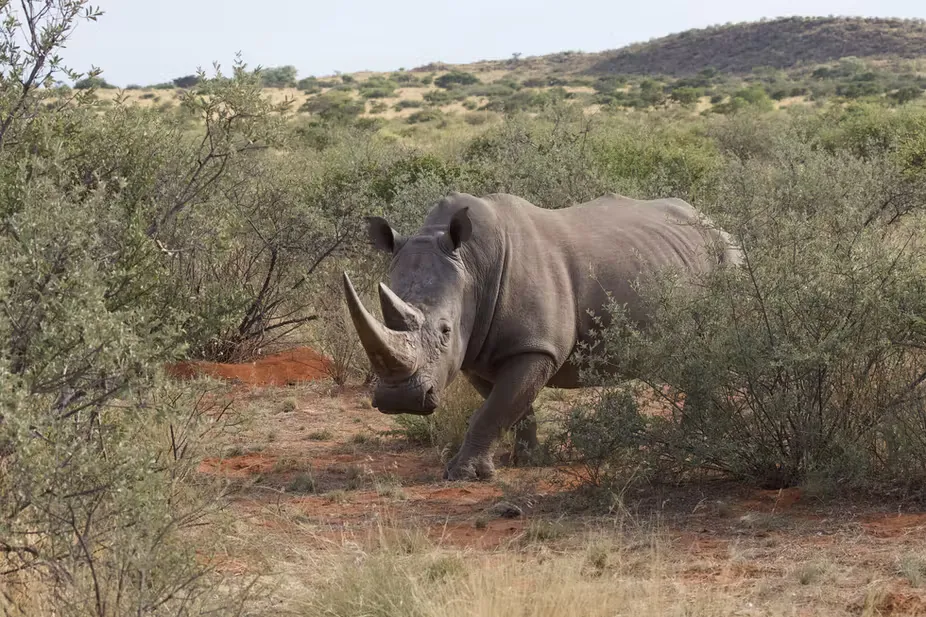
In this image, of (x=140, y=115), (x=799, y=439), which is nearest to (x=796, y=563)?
(x=799, y=439)

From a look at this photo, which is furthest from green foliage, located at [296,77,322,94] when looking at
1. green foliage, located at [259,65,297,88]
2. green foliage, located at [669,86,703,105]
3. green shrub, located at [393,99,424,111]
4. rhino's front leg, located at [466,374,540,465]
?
rhino's front leg, located at [466,374,540,465]

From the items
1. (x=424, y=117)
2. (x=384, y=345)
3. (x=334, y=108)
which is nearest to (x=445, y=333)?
(x=384, y=345)

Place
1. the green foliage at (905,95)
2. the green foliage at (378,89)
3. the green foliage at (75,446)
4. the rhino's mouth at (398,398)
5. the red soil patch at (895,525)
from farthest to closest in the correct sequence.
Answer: the green foliage at (378,89)
the green foliage at (905,95)
the rhino's mouth at (398,398)
the red soil patch at (895,525)
the green foliage at (75,446)

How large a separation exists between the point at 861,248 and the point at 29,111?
15.4 ft

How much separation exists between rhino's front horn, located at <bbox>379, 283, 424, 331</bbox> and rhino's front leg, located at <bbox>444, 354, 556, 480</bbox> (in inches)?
34.0

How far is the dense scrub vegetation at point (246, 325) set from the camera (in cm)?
457

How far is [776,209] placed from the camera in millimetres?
7633

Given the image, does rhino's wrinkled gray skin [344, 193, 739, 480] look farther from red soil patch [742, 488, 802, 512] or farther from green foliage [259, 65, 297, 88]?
green foliage [259, 65, 297, 88]

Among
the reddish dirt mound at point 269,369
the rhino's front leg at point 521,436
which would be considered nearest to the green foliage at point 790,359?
the rhino's front leg at point 521,436

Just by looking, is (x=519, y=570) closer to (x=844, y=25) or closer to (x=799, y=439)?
(x=799, y=439)

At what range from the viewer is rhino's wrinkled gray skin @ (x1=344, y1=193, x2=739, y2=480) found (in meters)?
7.55

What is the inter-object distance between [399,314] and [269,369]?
5376 mm

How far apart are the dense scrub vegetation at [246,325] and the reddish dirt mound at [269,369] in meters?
0.25

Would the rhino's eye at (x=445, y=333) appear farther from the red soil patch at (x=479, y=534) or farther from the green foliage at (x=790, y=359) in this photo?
the red soil patch at (x=479, y=534)
